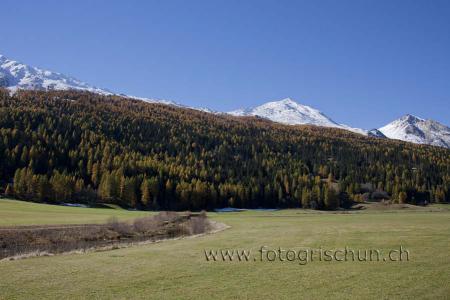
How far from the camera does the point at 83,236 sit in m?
55.7

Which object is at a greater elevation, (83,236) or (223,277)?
(223,277)

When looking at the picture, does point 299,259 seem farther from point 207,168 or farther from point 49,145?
point 49,145

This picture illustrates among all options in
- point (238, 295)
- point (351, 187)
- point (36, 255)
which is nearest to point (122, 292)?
point (238, 295)

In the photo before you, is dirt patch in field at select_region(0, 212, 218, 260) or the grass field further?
dirt patch in field at select_region(0, 212, 218, 260)

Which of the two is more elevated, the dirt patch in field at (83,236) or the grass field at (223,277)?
the grass field at (223,277)

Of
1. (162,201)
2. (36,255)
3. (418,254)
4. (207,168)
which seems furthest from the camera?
(207,168)

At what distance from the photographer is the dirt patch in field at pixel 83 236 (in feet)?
148

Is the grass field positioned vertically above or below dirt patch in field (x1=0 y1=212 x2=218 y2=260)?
above

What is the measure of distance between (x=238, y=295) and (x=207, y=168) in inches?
6526

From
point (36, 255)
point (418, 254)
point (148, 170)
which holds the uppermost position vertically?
point (148, 170)

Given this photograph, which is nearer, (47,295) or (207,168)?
(47,295)

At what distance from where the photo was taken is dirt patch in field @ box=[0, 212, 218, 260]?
1775 inches

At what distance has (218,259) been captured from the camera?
29.3 meters

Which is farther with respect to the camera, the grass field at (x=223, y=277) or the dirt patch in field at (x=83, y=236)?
the dirt patch in field at (x=83, y=236)
